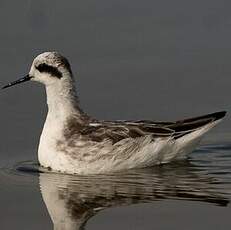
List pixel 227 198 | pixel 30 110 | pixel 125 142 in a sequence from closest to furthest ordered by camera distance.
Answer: pixel 227 198 → pixel 125 142 → pixel 30 110

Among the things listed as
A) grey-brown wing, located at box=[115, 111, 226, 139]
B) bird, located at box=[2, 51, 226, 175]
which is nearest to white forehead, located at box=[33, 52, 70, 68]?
bird, located at box=[2, 51, 226, 175]

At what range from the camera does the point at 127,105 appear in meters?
15.0

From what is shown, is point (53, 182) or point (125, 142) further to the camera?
point (125, 142)

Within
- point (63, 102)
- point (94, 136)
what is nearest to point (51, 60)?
point (63, 102)

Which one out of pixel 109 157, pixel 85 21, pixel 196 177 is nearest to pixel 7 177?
pixel 109 157

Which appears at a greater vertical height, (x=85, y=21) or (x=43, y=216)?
(x=85, y=21)

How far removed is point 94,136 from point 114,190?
1376 millimetres

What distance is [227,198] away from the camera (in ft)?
38.0

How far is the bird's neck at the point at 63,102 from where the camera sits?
13.7m

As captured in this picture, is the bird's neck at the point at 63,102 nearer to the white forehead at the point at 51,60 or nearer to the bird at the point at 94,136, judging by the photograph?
the bird at the point at 94,136

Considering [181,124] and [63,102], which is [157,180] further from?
[63,102]

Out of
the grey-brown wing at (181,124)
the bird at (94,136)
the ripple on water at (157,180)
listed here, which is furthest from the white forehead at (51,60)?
the ripple on water at (157,180)

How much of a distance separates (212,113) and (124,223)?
12.7ft

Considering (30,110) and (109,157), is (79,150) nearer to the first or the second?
(109,157)
